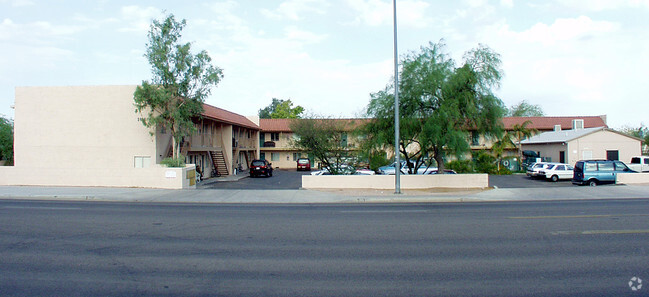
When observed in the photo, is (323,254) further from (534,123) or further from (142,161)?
(534,123)

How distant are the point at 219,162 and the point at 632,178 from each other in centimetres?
3019

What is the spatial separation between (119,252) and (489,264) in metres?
6.66

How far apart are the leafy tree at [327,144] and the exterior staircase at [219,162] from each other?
14416 millimetres

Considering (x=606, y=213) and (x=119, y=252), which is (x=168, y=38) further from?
(x=606, y=213)

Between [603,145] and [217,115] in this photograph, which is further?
[603,145]

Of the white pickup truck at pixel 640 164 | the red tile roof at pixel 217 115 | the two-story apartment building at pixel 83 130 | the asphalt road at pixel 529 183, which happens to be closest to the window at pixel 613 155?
the white pickup truck at pixel 640 164

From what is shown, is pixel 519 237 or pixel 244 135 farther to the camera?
pixel 244 135

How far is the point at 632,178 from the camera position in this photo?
2598 centimetres

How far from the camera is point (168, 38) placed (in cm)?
2661

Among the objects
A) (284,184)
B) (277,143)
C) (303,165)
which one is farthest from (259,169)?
(277,143)

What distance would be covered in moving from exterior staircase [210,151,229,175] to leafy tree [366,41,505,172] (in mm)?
19163

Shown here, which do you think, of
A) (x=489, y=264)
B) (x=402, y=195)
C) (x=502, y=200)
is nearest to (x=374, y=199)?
(x=402, y=195)

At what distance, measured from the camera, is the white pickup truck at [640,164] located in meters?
34.0

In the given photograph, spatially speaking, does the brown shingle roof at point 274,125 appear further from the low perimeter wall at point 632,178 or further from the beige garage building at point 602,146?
the low perimeter wall at point 632,178
